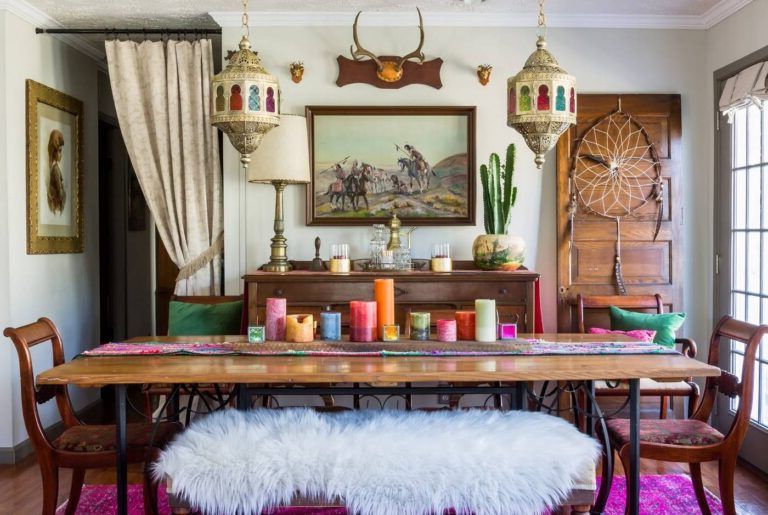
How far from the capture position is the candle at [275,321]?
2.92m

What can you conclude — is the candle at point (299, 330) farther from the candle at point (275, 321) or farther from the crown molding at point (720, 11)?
the crown molding at point (720, 11)

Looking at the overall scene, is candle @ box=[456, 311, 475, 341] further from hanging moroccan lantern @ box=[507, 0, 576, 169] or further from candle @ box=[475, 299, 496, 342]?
hanging moroccan lantern @ box=[507, 0, 576, 169]

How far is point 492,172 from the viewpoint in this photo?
421cm

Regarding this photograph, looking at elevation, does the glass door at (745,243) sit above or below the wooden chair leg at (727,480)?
above

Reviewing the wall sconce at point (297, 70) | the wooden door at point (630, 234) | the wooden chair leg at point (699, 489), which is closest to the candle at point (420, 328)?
the wooden chair leg at point (699, 489)

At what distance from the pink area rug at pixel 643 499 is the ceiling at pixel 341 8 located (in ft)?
8.63

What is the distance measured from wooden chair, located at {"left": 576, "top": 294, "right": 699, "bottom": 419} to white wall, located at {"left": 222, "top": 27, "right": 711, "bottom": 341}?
254 mm

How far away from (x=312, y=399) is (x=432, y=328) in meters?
1.09

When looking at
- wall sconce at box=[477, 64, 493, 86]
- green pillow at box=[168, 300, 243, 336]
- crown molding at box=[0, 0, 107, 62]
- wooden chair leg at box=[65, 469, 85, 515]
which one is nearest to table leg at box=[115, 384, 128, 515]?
wooden chair leg at box=[65, 469, 85, 515]

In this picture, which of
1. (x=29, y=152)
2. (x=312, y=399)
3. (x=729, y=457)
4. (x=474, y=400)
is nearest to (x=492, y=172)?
(x=474, y=400)

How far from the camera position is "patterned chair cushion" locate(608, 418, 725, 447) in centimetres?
267

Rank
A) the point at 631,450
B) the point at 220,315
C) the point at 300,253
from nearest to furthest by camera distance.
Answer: the point at 631,450
the point at 220,315
the point at 300,253

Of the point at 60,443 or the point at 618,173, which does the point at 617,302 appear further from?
the point at 60,443

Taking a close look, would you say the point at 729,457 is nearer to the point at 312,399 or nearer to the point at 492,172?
the point at 492,172
